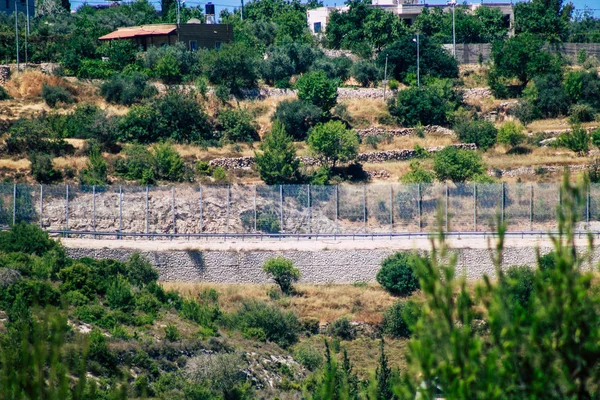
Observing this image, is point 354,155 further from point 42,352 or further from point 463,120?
point 42,352

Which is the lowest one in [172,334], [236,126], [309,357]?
[309,357]

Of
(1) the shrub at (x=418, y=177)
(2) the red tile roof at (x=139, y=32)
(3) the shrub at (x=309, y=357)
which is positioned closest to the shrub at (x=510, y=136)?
(1) the shrub at (x=418, y=177)

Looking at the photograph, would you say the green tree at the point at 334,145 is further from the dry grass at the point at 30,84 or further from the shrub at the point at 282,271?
the dry grass at the point at 30,84

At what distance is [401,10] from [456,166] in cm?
3706

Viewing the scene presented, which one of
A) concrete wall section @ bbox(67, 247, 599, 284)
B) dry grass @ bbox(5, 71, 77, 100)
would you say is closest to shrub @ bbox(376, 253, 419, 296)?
concrete wall section @ bbox(67, 247, 599, 284)

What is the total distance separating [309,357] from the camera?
35.3 metres

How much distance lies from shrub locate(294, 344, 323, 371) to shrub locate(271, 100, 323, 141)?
24.2m

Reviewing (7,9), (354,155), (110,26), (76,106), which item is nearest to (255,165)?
(354,155)

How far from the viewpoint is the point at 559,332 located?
10.5 metres

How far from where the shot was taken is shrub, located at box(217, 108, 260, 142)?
57781 millimetres

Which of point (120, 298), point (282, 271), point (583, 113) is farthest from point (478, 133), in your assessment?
point (120, 298)

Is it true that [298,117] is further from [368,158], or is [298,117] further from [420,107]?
[420,107]

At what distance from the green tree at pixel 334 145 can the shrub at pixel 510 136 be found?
9048mm

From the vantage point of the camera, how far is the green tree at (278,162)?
165 ft
